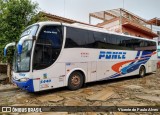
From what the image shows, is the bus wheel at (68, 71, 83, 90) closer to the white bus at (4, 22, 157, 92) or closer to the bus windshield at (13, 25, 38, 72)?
the white bus at (4, 22, 157, 92)

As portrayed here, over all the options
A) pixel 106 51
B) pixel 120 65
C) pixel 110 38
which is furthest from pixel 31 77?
pixel 120 65

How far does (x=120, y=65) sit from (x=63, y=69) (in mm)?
4841

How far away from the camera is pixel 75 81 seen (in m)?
9.08

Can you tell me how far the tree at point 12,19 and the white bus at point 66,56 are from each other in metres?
2.85

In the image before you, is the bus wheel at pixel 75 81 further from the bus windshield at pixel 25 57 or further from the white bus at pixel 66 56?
the bus windshield at pixel 25 57

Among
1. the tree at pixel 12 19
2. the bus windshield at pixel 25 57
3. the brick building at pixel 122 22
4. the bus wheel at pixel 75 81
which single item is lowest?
the bus wheel at pixel 75 81

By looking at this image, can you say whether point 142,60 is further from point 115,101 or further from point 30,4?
point 30,4

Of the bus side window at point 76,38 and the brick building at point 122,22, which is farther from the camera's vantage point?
the brick building at point 122,22

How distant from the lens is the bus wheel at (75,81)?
8814mm

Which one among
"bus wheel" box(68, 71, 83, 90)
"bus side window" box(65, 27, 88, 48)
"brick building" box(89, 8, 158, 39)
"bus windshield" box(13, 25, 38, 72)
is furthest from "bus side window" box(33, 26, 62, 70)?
"brick building" box(89, 8, 158, 39)

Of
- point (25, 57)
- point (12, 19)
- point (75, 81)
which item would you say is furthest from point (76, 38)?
point (12, 19)

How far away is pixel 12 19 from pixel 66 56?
5.75 metres

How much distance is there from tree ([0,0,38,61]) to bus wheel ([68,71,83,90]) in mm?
5304

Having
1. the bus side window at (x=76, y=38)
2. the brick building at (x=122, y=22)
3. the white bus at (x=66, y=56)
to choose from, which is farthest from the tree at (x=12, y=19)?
the brick building at (x=122, y=22)
